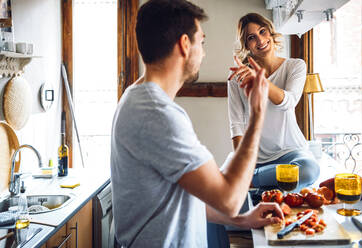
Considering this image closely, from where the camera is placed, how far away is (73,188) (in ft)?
6.87

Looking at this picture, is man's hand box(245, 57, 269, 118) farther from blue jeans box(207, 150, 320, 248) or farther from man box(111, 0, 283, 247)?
blue jeans box(207, 150, 320, 248)

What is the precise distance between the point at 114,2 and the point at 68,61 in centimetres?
77

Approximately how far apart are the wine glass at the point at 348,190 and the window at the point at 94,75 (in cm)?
279

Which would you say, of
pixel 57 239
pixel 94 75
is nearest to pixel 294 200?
pixel 57 239

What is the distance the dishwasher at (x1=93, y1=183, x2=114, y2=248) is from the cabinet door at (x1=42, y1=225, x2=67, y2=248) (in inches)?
17.3

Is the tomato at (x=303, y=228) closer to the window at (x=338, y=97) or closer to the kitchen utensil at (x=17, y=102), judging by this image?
the kitchen utensil at (x=17, y=102)

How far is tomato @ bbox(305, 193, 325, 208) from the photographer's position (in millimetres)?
1303

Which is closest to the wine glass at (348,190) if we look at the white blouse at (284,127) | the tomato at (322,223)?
the tomato at (322,223)

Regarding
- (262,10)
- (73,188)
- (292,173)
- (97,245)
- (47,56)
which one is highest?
(262,10)

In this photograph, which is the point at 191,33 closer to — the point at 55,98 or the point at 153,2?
the point at 153,2

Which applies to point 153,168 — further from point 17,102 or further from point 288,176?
point 17,102

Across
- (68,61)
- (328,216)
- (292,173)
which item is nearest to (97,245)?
(292,173)

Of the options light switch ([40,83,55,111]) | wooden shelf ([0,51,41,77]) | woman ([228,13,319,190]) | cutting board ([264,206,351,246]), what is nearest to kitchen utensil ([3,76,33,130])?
wooden shelf ([0,51,41,77])

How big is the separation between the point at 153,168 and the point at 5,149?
1.53m
